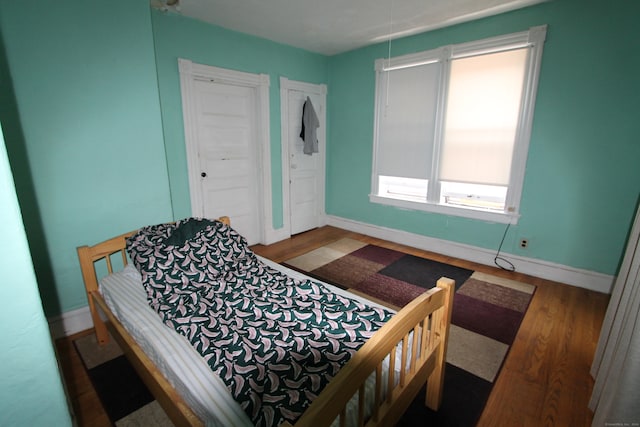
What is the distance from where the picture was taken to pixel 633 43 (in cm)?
238

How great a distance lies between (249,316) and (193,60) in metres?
2.68

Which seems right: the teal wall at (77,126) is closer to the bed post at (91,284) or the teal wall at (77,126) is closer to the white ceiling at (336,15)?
the bed post at (91,284)

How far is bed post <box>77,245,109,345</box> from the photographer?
1.93m

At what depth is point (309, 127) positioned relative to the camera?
4.06 m

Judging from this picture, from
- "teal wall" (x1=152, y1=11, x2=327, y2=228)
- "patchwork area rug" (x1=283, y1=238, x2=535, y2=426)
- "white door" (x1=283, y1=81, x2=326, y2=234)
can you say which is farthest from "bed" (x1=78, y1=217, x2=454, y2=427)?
"white door" (x1=283, y1=81, x2=326, y2=234)

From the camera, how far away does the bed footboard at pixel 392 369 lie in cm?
81

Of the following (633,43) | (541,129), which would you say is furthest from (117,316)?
(633,43)

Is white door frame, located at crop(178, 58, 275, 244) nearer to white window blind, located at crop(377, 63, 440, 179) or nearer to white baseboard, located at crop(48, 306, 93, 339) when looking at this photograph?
white baseboard, located at crop(48, 306, 93, 339)

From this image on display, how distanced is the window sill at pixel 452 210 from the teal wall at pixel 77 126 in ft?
9.09

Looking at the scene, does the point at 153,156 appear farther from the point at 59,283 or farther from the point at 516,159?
the point at 516,159

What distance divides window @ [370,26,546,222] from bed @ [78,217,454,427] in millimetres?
2302

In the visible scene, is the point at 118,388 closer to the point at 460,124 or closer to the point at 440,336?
the point at 440,336

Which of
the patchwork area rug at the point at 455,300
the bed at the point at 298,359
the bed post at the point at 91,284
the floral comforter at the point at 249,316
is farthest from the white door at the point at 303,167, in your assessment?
the bed post at the point at 91,284

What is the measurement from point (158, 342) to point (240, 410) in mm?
584
